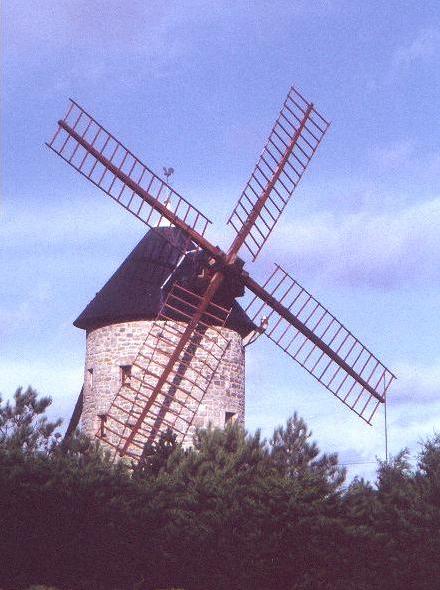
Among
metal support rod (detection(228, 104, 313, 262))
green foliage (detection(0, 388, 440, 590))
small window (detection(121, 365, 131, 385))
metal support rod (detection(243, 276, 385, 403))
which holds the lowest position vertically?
green foliage (detection(0, 388, 440, 590))

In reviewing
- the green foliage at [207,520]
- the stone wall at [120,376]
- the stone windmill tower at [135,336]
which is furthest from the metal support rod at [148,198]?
the green foliage at [207,520]

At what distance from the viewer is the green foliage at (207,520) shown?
15.3 meters

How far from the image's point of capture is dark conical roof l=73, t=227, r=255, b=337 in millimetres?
20344

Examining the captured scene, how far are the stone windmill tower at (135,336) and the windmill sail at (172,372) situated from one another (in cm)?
22

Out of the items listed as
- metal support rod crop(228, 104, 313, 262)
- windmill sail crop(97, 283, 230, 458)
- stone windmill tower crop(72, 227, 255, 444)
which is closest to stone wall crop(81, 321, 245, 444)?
stone windmill tower crop(72, 227, 255, 444)

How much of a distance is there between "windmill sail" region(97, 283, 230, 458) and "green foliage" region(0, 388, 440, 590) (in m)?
1.15

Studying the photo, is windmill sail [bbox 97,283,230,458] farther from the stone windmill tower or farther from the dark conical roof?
the dark conical roof

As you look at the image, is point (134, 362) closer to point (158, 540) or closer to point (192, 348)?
point (192, 348)

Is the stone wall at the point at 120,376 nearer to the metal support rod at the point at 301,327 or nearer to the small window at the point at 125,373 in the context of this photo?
the small window at the point at 125,373

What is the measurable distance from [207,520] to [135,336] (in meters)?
5.40

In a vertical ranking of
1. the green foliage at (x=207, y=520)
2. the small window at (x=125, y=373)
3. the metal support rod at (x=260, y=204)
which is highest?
the metal support rod at (x=260, y=204)

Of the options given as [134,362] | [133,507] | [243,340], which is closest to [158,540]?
[133,507]

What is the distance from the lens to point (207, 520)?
1628 cm

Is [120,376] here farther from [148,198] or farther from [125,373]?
[148,198]
